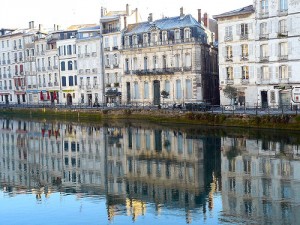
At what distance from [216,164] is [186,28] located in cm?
3172

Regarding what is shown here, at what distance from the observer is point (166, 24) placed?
60.2 metres

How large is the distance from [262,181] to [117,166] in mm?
10091

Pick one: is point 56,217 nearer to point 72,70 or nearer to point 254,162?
point 254,162

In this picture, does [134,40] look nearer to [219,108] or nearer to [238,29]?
[238,29]

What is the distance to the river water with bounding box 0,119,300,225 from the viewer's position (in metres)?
19.1

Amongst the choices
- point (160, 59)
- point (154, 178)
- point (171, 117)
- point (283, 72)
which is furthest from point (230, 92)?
point (154, 178)

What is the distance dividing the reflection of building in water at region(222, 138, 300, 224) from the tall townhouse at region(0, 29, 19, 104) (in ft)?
200

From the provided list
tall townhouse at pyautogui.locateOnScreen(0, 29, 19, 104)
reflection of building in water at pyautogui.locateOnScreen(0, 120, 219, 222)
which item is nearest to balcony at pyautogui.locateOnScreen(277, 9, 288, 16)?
reflection of building in water at pyautogui.locateOnScreen(0, 120, 219, 222)

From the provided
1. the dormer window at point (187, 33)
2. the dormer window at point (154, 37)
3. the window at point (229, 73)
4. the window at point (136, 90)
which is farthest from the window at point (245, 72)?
the window at point (136, 90)

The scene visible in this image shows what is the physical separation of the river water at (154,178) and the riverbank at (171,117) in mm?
1751

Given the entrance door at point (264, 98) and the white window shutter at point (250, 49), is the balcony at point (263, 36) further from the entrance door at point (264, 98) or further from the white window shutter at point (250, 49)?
the entrance door at point (264, 98)

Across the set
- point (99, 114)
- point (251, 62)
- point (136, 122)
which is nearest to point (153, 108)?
point (136, 122)

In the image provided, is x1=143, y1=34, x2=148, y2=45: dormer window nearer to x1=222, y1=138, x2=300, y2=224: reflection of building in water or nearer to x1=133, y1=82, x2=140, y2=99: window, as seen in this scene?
x1=133, y1=82, x2=140, y2=99: window

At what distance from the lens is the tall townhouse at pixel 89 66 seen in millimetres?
68875
